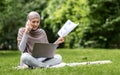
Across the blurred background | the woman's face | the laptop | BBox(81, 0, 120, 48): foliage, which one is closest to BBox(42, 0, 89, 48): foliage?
the blurred background

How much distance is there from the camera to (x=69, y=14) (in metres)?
25.0

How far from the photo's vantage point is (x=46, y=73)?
22.2 feet

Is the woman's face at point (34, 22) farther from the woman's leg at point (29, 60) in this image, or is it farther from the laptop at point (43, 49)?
the woman's leg at point (29, 60)

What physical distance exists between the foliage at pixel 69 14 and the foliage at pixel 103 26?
47cm

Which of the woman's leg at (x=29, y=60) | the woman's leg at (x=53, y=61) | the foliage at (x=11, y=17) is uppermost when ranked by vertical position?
the woman's leg at (x=29, y=60)

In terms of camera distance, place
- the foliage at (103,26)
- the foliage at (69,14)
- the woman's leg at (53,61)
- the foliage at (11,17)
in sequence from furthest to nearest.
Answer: the foliage at (103,26) → the foliage at (69,14) → the foliage at (11,17) → the woman's leg at (53,61)

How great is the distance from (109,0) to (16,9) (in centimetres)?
918

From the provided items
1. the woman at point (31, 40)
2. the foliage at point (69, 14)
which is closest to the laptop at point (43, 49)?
the woman at point (31, 40)

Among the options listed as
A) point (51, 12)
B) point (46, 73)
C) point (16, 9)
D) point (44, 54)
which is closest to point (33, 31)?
point (44, 54)

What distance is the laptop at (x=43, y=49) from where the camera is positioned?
7667 millimetres

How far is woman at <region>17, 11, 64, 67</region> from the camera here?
762cm

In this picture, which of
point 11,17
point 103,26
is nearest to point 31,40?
point 11,17

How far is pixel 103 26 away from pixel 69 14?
2150 millimetres

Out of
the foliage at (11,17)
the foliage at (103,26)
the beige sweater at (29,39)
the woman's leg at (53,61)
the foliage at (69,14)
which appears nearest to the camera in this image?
the beige sweater at (29,39)
